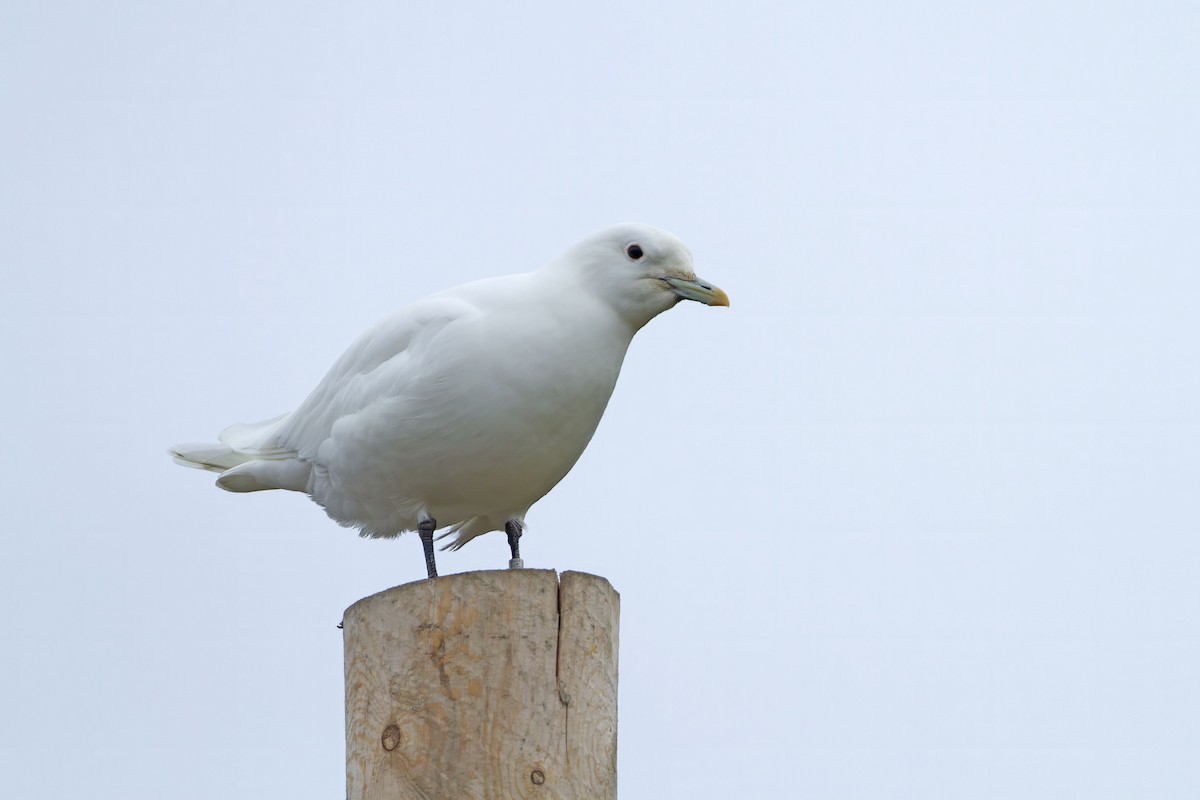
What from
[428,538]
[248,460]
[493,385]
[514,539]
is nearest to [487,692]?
[493,385]

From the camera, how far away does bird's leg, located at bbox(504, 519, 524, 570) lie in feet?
21.7

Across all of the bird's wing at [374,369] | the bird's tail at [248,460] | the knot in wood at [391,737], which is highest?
the bird's wing at [374,369]

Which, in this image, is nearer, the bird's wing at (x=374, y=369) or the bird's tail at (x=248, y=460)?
the bird's wing at (x=374, y=369)

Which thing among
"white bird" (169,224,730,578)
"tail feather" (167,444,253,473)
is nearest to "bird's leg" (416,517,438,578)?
"white bird" (169,224,730,578)

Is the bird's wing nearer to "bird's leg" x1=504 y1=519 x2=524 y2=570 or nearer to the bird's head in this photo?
the bird's head

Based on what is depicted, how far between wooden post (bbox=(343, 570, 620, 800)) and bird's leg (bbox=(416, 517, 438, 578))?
1709 mm

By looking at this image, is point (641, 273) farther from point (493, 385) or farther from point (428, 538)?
point (428, 538)

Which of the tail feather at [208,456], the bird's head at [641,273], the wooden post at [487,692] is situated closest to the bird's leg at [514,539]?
the bird's head at [641,273]

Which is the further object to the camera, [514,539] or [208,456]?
[208,456]

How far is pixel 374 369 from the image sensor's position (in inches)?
257

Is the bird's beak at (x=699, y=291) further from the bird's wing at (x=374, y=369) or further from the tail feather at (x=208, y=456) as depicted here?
the tail feather at (x=208, y=456)

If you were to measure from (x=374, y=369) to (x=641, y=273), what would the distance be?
1.22 meters

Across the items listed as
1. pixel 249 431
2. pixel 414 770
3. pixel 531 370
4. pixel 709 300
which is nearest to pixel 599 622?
pixel 414 770

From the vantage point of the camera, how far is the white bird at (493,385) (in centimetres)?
601
